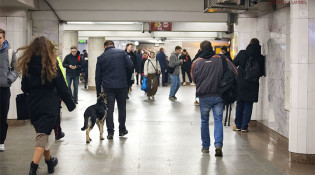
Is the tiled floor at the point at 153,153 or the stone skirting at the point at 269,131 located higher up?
the stone skirting at the point at 269,131

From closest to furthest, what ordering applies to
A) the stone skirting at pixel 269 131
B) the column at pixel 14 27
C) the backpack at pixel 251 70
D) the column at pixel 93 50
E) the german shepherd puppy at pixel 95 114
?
the german shepherd puppy at pixel 95 114 → the stone skirting at pixel 269 131 → the backpack at pixel 251 70 → the column at pixel 14 27 → the column at pixel 93 50

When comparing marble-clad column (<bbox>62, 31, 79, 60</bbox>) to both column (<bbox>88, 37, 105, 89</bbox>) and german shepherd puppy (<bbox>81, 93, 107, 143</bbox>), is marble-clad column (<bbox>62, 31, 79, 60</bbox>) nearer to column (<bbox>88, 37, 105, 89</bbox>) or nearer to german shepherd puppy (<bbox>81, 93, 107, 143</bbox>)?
column (<bbox>88, 37, 105, 89</bbox>)

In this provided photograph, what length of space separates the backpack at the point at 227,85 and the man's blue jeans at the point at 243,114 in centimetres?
241

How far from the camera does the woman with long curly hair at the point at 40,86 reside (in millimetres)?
6570

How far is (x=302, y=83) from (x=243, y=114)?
3336 mm

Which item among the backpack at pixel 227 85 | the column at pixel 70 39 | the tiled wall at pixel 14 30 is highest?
the column at pixel 70 39

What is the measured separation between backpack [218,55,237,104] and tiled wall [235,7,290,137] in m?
1.71

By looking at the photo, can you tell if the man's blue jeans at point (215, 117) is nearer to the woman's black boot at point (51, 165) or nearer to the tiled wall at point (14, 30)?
the woman's black boot at point (51, 165)

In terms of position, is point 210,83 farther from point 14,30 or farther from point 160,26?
point 160,26

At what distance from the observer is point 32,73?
21.7 feet

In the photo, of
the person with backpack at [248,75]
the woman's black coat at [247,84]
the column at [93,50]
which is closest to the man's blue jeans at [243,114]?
the person with backpack at [248,75]

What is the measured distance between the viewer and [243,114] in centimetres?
1093

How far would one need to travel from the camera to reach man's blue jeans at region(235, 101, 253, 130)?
35.4 feet

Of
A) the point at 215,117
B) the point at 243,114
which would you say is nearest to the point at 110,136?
the point at 215,117
